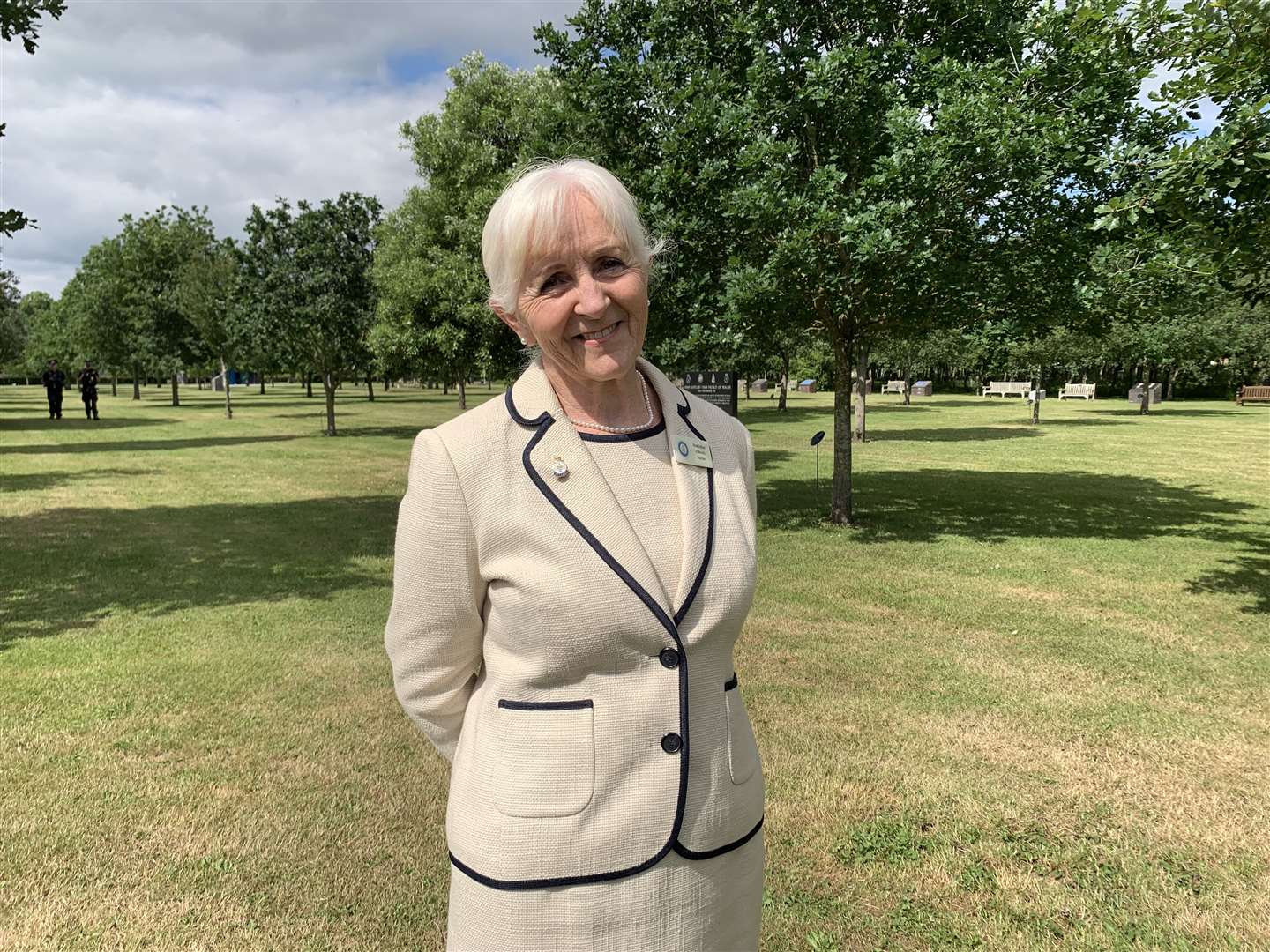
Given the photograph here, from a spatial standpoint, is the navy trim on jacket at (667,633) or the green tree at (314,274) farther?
the green tree at (314,274)

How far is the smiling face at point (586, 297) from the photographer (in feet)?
5.80

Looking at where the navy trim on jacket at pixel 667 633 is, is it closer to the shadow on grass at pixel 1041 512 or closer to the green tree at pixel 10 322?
the shadow on grass at pixel 1041 512

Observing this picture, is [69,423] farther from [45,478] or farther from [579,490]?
[579,490]

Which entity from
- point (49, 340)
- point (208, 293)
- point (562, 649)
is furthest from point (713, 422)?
point (49, 340)

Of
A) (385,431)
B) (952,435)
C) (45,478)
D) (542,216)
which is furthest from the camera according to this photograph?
(952,435)

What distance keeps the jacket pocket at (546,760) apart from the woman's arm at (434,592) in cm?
22

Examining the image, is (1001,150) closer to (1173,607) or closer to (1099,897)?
(1173,607)

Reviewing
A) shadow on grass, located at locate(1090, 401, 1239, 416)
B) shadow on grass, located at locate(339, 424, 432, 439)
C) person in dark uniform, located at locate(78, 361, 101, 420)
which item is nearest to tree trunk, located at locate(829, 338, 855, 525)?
shadow on grass, located at locate(339, 424, 432, 439)

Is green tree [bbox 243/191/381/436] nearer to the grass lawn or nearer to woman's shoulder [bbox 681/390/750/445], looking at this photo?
the grass lawn

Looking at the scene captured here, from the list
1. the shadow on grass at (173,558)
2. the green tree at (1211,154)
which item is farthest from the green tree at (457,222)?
the green tree at (1211,154)

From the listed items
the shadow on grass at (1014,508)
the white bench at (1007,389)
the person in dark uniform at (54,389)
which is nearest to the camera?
the shadow on grass at (1014,508)

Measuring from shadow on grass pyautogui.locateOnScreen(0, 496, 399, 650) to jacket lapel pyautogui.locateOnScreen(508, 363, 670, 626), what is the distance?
7380 mm

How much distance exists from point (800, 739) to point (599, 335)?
4.16 meters

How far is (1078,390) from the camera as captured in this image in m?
59.1
